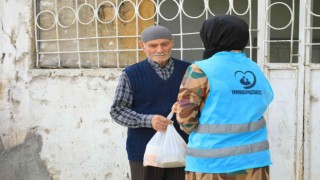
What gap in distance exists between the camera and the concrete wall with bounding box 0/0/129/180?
416 cm

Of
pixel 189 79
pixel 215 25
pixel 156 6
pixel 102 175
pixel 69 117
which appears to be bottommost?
pixel 102 175

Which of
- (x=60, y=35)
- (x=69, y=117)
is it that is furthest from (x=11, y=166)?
(x=60, y=35)

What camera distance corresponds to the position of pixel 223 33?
2.20 m

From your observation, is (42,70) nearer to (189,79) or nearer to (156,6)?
(156,6)

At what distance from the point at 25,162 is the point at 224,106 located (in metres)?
2.79

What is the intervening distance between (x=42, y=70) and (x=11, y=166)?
3.12ft

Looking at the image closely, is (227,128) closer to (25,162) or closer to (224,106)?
(224,106)

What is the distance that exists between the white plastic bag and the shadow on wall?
2.05m

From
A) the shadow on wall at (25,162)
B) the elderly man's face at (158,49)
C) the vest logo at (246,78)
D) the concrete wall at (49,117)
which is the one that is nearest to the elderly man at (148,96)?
the elderly man's face at (158,49)

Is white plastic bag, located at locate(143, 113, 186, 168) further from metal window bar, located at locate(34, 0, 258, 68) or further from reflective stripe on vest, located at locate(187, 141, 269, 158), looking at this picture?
metal window bar, located at locate(34, 0, 258, 68)

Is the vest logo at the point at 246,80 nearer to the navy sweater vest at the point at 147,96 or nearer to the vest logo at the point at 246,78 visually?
the vest logo at the point at 246,78

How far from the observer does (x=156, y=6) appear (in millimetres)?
3932

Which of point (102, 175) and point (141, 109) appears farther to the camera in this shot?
point (102, 175)

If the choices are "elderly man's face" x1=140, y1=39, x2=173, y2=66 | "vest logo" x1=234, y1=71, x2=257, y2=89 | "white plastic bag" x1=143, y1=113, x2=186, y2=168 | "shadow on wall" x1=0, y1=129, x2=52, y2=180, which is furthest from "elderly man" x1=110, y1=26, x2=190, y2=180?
"shadow on wall" x1=0, y1=129, x2=52, y2=180
